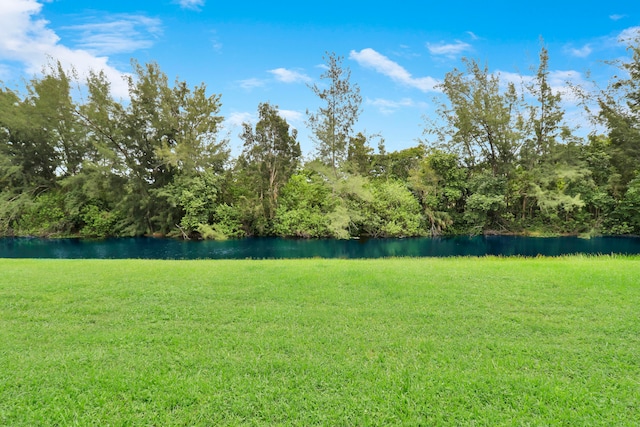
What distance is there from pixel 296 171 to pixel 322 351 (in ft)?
75.9

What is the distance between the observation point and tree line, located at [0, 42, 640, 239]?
76.2 feet

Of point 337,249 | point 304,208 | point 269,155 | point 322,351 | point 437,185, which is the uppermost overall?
point 269,155

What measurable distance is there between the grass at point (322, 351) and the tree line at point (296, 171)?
17.2 meters

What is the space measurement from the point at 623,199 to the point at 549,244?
799 centimetres

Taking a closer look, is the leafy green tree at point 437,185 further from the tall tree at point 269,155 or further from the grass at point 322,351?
the grass at point 322,351

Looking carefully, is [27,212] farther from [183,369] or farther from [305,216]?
[183,369]

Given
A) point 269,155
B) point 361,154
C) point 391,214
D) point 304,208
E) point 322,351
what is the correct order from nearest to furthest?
1. point 322,351
2. point 391,214
3. point 304,208
4. point 269,155
5. point 361,154

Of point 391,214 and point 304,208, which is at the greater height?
point 304,208

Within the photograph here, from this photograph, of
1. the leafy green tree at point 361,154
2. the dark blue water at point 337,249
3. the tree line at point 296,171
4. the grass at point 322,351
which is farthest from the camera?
the leafy green tree at point 361,154

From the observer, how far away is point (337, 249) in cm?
1870

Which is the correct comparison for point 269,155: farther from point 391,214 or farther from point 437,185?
point 437,185

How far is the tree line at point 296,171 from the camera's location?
2322cm

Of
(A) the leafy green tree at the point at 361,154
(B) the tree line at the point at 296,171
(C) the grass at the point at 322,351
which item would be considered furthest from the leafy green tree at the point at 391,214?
(C) the grass at the point at 322,351

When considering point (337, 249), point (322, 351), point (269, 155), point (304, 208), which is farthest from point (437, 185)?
point (322, 351)
